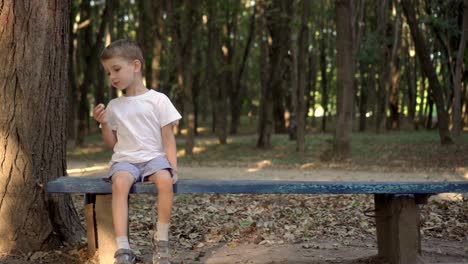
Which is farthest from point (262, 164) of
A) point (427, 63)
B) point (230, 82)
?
point (230, 82)

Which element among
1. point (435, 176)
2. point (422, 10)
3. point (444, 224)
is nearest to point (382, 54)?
point (422, 10)

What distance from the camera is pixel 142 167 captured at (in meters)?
4.58

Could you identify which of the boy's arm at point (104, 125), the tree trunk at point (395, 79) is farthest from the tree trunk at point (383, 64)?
the boy's arm at point (104, 125)

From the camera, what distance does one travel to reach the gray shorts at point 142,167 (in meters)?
4.49

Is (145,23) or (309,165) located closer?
(309,165)

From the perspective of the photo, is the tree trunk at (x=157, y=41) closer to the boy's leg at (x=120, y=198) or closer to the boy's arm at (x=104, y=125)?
the boy's arm at (x=104, y=125)

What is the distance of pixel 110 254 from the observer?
4.73 meters

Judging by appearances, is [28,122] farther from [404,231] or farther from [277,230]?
[404,231]

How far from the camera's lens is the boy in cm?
450

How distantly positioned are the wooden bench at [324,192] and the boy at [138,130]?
147 mm

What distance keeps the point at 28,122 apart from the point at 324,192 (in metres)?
2.39

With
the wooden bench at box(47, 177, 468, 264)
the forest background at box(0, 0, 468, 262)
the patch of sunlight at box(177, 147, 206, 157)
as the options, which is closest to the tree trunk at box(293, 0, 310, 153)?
the forest background at box(0, 0, 468, 262)

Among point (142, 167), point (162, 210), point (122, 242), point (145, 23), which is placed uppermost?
point (145, 23)

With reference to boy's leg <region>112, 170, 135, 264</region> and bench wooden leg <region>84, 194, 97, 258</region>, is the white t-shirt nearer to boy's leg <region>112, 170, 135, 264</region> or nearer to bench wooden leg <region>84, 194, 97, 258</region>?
boy's leg <region>112, 170, 135, 264</region>
